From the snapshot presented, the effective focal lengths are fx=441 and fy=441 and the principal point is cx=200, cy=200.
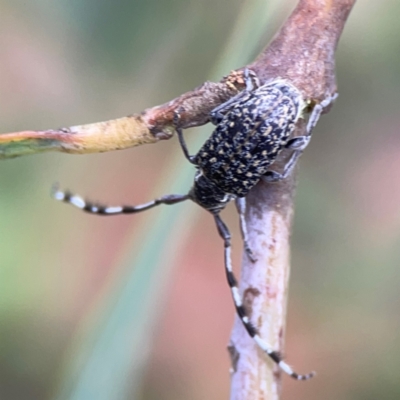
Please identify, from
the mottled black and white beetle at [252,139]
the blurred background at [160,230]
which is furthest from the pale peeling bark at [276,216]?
the blurred background at [160,230]

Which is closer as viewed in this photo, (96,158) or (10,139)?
(10,139)

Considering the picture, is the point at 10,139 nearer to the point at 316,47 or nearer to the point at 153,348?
the point at 316,47

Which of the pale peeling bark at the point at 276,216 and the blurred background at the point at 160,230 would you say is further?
the blurred background at the point at 160,230

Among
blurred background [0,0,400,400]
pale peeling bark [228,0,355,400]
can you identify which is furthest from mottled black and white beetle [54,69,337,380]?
blurred background [0,0,400,400]

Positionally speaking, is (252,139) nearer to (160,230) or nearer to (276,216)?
(276,216)

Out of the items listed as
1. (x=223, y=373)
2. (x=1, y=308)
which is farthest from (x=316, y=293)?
(x=1, y=308)

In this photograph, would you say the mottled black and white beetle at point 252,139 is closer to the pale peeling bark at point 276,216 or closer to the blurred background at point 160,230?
the pale peeling bark at point 276,216
